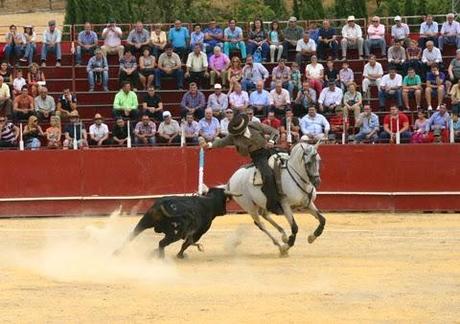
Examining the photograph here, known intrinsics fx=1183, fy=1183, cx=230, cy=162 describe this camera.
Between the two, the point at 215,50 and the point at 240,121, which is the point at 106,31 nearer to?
the point at 215,50

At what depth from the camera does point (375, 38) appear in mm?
25562

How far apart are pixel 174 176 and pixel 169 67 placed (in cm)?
348

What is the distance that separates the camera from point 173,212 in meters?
14.4

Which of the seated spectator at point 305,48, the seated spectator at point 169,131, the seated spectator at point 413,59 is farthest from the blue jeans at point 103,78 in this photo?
the seated spectator at point 413,59

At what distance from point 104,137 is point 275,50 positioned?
15.4 ft

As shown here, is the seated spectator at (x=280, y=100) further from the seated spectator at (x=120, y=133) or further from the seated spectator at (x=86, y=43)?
the seated spectator at (x=86, y=43)

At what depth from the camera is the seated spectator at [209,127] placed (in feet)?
73.9

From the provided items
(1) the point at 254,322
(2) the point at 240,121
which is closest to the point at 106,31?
(2) the point at 240,121

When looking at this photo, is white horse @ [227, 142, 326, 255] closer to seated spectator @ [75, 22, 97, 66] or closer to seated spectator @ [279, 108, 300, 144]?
seated spectator @ [279, 108, 300, 144]

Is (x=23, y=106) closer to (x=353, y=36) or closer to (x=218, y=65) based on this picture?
(x=218, y=65)

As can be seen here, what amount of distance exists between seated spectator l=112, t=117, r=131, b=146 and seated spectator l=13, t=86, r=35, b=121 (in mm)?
1805

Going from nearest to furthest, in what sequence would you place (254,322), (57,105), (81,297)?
(254,322)
(81,297)
(57,105)

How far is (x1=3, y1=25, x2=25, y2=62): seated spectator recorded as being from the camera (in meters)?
25.8

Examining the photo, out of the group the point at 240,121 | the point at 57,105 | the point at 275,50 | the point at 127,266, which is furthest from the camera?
the point at 275,50
